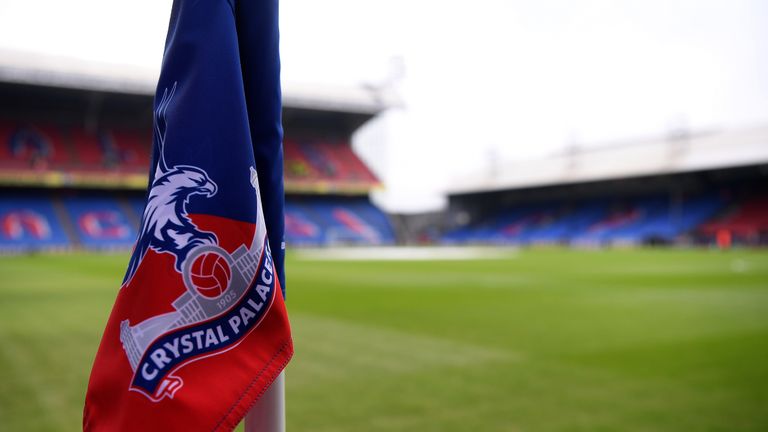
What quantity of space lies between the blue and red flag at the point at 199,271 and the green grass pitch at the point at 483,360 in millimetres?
2092

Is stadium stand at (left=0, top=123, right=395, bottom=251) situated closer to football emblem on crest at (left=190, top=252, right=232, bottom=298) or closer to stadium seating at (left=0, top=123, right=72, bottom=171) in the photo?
stadium seating at (left=0, top=123, right=72, bottom=171)

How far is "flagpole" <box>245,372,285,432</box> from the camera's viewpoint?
1402 millimetres

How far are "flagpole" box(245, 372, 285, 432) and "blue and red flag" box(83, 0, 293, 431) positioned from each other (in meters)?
0.12

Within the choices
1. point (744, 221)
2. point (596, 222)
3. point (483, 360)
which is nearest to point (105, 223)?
point (596, 222)

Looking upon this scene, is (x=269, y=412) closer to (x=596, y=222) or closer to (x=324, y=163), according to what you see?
(x=324, y=163)

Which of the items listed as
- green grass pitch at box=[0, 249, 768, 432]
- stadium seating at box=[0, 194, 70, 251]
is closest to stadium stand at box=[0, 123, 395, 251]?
stadium seating at box=[0, 194, 70, 251]

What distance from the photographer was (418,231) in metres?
57.0

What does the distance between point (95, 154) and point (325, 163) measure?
52.4ft

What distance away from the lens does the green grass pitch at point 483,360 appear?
3484mm

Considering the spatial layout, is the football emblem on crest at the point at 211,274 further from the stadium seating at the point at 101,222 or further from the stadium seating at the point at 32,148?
the stadium seating at the point at 32,148

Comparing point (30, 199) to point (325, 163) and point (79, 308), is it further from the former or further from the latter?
point (79, 308)

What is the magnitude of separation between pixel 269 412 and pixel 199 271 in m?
0.39

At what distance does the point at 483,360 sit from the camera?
Result: 5000 millimetres

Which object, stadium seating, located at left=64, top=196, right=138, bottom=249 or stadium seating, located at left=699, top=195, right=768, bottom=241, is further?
stadium seating, located at left=699, top=195, right=768, bottom=241
